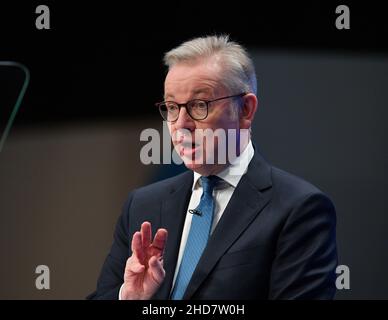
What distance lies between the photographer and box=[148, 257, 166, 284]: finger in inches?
75.3

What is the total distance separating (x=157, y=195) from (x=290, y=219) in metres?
0.58

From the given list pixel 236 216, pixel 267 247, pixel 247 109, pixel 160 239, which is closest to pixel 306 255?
pixel 267 247

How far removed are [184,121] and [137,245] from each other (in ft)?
1.62

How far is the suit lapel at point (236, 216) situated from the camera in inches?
78.0

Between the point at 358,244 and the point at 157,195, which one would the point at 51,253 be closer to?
the point at 157,195

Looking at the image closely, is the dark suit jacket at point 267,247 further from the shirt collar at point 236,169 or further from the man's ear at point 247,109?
the man's ear at point 247,109

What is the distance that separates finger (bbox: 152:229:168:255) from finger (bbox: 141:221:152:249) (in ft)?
0.07

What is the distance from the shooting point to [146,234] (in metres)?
1.91

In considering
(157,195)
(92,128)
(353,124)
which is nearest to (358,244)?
(353,124)

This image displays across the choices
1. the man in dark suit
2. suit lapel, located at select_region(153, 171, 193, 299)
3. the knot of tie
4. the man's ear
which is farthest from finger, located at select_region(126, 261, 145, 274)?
the man's ear

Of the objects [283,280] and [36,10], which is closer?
[283,280]

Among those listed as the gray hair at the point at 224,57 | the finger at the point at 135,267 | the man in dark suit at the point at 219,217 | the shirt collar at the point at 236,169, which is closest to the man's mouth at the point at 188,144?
the man in dark suit at the point at 219,217

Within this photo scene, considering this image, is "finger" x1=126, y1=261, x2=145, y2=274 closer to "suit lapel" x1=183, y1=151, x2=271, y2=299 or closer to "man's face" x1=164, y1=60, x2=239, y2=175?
"suit lapel" x1=183, y1=151, x2=271, y2=299

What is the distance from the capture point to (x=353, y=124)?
258 centimetres
